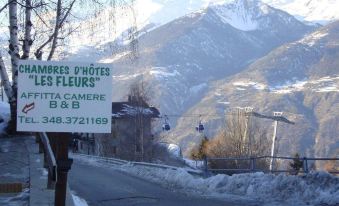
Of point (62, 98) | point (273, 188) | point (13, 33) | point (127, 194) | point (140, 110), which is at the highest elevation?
point (13, 33)

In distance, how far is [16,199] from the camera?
37.3 ft

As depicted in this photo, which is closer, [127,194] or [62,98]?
[62,98]

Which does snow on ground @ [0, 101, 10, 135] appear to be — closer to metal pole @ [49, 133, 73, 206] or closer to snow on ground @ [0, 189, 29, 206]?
snow on ground @ [0, 189, 29, 206]

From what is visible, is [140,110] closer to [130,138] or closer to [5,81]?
[130,138]

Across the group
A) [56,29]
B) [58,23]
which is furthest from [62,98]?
[58,23]

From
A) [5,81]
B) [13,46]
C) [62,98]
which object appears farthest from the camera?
[5,81]

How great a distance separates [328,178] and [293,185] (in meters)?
0.88

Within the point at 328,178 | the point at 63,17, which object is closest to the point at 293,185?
the point at 328,178

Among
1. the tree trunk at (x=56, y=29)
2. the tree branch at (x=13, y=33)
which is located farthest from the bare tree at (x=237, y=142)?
the tree branch at (x=13, y=33)

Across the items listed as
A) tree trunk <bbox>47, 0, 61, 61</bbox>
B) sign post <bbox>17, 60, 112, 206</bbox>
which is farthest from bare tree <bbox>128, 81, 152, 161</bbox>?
sign post <bbox>17, 60, 112, 206</bbox>

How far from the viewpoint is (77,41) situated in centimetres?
2594

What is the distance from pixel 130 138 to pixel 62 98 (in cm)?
6823

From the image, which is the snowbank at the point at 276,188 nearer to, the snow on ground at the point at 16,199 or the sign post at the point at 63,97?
the snow on ground at the point at 16,199

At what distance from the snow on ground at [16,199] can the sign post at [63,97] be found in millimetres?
3537
